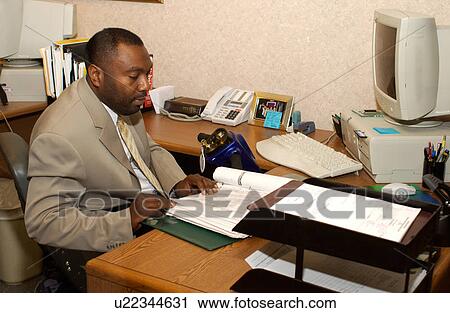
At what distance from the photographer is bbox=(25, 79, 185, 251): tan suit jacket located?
5.57 feet

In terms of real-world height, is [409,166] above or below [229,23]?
below

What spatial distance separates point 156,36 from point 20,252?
1281 millimetres

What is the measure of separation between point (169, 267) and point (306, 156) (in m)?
0.96

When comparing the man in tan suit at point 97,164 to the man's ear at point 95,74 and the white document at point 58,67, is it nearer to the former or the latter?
the man's ear at point 95,74

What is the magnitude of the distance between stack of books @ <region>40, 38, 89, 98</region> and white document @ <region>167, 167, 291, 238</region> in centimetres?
141

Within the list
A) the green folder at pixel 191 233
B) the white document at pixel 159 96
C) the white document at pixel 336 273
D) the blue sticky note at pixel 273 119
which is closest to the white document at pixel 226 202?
the green folder at pixel 191 233

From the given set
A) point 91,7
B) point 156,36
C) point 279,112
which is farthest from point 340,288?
point 91,7

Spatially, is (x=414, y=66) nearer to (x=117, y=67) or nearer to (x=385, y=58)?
(x=385, y=58)

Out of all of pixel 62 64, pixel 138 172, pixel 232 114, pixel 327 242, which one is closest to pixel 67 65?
pixel 62 64

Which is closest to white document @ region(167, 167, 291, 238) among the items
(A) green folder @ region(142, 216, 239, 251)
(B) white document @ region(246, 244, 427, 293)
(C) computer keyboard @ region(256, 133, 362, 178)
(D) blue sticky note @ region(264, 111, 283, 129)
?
(A) green folder @ region(142, 216, 239, 251)

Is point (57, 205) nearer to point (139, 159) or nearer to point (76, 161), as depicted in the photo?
point (76, 161)

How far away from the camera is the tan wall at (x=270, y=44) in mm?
2623

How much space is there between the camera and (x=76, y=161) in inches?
69.8

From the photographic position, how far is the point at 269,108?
2.76 m
